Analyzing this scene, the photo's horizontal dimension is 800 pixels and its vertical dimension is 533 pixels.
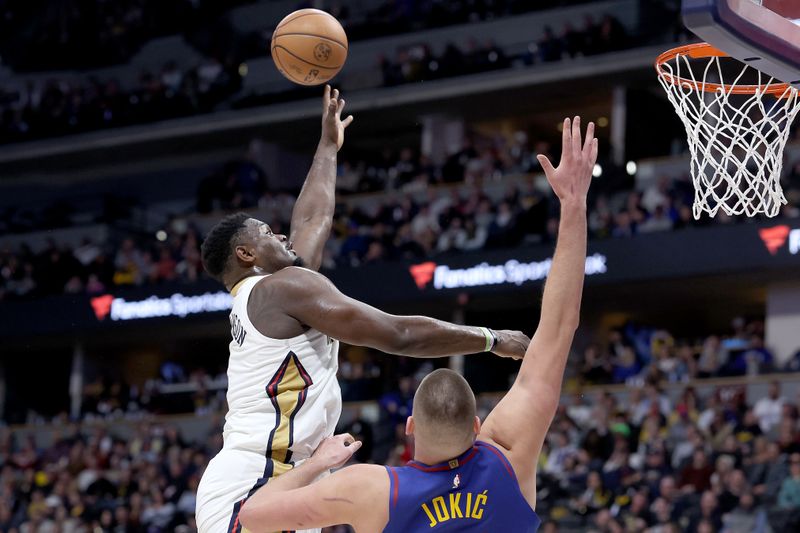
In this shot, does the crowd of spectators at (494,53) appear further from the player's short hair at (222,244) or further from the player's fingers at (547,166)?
the player's fingers at (547,166)

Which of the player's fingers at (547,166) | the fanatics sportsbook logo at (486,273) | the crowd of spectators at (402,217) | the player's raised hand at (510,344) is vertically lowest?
→ the player's raised hand at (510,344)

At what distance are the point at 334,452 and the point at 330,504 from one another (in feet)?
1.14

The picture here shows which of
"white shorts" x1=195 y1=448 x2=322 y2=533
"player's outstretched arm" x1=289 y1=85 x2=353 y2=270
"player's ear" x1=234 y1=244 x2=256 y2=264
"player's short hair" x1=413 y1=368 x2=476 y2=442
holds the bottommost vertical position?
"white shorts" x1=195 y1=448 x2=322 y2=533

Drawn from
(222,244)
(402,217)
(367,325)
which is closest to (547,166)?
(367,325)

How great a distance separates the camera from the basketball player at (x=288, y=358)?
14.3ft

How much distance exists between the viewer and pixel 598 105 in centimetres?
2053

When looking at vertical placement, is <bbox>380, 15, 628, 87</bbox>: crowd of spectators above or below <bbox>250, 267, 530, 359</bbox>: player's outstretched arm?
above

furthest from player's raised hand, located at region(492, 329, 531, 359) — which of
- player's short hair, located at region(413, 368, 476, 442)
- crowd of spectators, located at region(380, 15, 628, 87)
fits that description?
crowd of spectators, located at region(380, 15, 628, 87)

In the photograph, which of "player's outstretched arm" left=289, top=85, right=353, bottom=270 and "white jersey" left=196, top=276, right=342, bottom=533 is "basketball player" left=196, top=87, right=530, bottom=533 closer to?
"white jersey" left=196, top=276, right=342, bottom=533

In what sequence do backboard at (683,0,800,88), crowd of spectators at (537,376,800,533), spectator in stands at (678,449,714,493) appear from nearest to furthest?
backboard at (683,0,800,88) < crowd of spectators at (537,376,800,533) < spectator in stands at (678,449,714,493)

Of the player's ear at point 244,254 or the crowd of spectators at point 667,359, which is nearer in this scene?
the player's ear at point 244,254

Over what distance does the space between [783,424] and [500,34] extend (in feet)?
34.3

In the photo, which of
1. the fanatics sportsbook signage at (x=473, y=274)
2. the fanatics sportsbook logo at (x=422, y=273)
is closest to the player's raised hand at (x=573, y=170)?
the fanatics sportsbook signage at (x=473, y=274)

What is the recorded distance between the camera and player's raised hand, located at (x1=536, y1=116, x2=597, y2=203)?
3129mm
